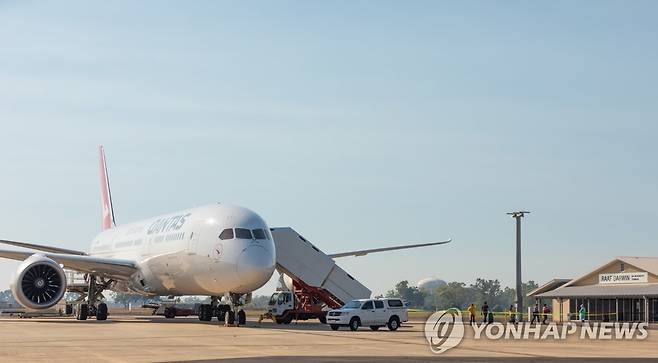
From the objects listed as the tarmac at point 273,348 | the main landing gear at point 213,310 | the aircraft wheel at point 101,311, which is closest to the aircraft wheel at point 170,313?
the aircraft wheel at point 101,311

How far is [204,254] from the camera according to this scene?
4369 centimetres

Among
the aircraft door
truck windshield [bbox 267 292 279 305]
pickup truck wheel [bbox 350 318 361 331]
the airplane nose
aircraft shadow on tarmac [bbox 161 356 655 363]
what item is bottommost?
aircraft shadow on tarmac [bbox 161 356 655 363]

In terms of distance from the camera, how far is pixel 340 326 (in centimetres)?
4334

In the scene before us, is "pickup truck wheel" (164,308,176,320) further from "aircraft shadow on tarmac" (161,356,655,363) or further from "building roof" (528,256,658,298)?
"aircraft shadow on tarmac" (161,356,655,363)

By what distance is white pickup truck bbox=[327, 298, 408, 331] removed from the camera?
42.8m

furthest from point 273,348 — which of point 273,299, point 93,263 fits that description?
point 93,263

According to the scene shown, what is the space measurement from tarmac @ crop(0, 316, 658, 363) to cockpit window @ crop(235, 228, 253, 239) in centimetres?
583

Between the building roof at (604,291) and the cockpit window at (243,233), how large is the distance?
3299 centimetres

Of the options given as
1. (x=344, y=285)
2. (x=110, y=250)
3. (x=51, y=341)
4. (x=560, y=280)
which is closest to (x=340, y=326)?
(x=344, y=285)

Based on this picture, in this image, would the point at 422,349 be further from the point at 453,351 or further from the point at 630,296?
the point at 630,296

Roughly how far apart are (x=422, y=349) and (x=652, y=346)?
877cm

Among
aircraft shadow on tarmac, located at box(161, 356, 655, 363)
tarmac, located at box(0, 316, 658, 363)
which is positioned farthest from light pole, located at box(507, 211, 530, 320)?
aircraft shadow on tarmac, located at box(161, 356, 655, 363)

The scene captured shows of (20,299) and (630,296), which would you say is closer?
(20,299)

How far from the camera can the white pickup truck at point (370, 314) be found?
42.8m
